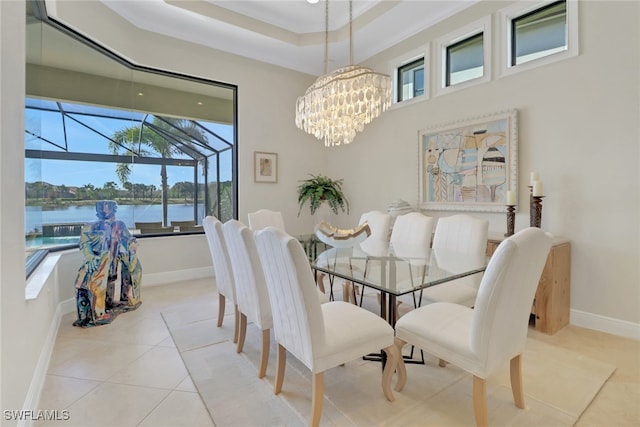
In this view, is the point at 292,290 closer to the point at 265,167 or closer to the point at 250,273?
the point at 250,273

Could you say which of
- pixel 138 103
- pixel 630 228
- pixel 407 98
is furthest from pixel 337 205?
pixel 630 228

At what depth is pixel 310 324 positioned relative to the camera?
1470mm

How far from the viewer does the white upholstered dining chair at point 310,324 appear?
145 cm

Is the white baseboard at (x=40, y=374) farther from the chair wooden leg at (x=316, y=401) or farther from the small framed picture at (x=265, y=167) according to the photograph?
the small framed picture at (x=265, y=167)

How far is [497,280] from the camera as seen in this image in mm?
1332

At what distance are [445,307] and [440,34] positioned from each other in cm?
350

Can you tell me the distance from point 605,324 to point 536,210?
3.72ft

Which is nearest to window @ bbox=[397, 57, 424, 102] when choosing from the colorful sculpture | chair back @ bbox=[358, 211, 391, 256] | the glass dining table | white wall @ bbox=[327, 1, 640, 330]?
white wall @ bbox=[327, 1, 640, 330]

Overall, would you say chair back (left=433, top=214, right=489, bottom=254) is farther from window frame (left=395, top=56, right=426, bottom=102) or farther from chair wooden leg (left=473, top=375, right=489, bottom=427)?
window frame (left=395, top=56, right=426, bottom=102)

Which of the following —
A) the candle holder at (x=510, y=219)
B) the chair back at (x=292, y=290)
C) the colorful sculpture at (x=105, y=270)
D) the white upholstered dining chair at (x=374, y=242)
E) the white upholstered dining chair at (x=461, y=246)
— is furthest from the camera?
the candle holder at (x=510, y=219)

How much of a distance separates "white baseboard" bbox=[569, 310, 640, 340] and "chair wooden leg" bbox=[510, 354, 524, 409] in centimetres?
169

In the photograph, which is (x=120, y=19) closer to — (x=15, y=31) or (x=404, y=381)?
(x=15, y=31)

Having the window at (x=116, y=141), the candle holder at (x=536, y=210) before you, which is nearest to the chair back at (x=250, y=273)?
the window at (x=116, y=141)

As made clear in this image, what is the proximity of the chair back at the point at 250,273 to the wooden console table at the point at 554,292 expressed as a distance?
2362 millimetres
